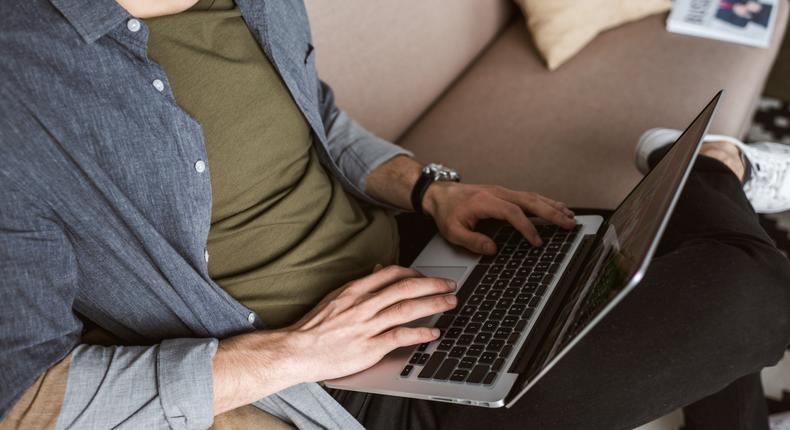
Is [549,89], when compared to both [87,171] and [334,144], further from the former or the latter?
[87,171]

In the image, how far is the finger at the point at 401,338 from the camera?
88 centimetres

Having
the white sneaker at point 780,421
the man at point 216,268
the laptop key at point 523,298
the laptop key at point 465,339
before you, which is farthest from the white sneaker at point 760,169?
the laptop key at point 465,339

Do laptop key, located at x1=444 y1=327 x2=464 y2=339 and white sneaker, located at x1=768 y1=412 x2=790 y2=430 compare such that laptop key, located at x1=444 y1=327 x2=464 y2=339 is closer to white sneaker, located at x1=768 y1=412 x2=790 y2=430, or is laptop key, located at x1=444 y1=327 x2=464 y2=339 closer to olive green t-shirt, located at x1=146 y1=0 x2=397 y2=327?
olive green t-shirt, located at x1=146 y1=0 x2=397 y2=327

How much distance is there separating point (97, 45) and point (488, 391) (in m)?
0.59

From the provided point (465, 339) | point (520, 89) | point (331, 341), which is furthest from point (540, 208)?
point (520, 89)

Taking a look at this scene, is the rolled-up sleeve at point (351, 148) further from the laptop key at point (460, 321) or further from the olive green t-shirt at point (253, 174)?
the laptop key at point (460, 321)

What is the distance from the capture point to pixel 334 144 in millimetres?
1238

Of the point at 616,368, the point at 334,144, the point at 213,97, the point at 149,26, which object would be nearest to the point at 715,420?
the point at 616,368

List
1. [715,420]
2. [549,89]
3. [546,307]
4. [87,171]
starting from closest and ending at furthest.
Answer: [87,171] < [546,307] < [715,420] < [549,89]

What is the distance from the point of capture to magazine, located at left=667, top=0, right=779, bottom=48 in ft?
5.60

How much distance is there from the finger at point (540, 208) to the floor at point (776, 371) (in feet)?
1.13

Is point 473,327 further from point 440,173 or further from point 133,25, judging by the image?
point 133,25

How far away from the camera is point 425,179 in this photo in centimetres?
119

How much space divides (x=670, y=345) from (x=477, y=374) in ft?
0.73
